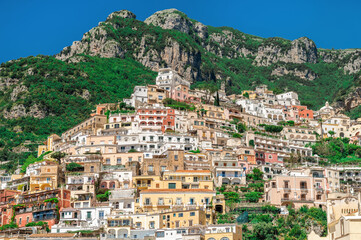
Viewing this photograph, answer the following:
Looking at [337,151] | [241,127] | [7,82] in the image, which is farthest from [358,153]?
[7,82]

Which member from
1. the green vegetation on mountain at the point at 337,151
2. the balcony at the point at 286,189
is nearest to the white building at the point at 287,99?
the green vegetation on mountain at the point at 337,151

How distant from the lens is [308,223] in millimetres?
71750

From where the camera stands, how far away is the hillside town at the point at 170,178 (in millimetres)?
67938

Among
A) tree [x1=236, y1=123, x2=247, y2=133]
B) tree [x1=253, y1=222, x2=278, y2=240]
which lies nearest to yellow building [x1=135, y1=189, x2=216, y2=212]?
tree [x1=253, y1=222, x2=278, y2=240]

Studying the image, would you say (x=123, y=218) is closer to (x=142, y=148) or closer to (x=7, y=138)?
(x=142, y=148)

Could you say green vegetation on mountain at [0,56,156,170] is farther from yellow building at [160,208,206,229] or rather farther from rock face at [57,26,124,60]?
yellow building at [160,208,206,229]

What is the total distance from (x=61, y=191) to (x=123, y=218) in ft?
37.7

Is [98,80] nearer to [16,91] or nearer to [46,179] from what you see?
[16,91]

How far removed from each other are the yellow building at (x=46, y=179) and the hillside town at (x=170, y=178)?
15 centimetres

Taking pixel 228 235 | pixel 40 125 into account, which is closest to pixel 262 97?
pixel 40 125

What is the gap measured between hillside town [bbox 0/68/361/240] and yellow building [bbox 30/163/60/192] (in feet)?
0.49

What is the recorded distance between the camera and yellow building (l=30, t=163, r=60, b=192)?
8125cm

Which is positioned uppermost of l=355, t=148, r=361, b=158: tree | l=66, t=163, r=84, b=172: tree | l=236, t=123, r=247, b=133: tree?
l=236, t=123, r=247, b=133: tree

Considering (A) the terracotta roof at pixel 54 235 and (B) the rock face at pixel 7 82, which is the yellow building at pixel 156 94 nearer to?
(B) the rock face at pixel 7 82
